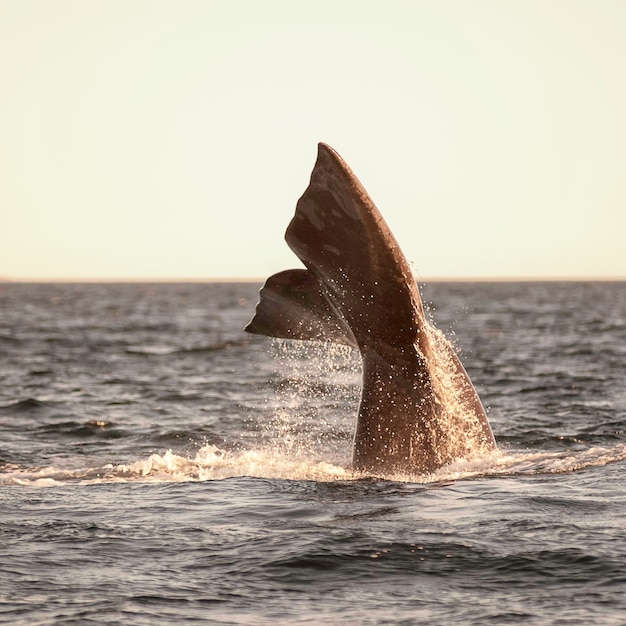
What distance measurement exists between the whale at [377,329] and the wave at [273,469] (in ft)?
0.64

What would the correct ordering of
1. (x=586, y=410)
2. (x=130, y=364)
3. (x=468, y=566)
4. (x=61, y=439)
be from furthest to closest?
(x=130, y=364)
(x=586, y=410)
(x=61, y=439)
(x=468, y=566)

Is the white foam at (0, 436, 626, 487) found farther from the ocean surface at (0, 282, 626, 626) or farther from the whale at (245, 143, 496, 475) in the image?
the whale at (245, 143, 496, 475)

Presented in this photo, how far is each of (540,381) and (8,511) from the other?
1821 centimetres

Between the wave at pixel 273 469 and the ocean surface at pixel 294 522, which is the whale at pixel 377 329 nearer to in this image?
the wave at pixel 273 469

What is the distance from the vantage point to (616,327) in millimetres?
56812

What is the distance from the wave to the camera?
39.2ft

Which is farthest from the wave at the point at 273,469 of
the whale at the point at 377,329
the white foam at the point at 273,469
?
the whale at the point at 377,329

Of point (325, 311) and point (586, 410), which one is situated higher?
point (325, 311)

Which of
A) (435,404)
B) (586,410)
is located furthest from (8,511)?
(586,410)

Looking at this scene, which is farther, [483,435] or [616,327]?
[616,327]

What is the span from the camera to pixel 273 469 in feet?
43.8

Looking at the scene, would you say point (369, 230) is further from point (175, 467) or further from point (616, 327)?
point (616, 327)

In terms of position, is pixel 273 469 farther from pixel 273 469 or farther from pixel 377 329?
pixel 377 329

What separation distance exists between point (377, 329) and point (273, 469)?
9.51 ft
